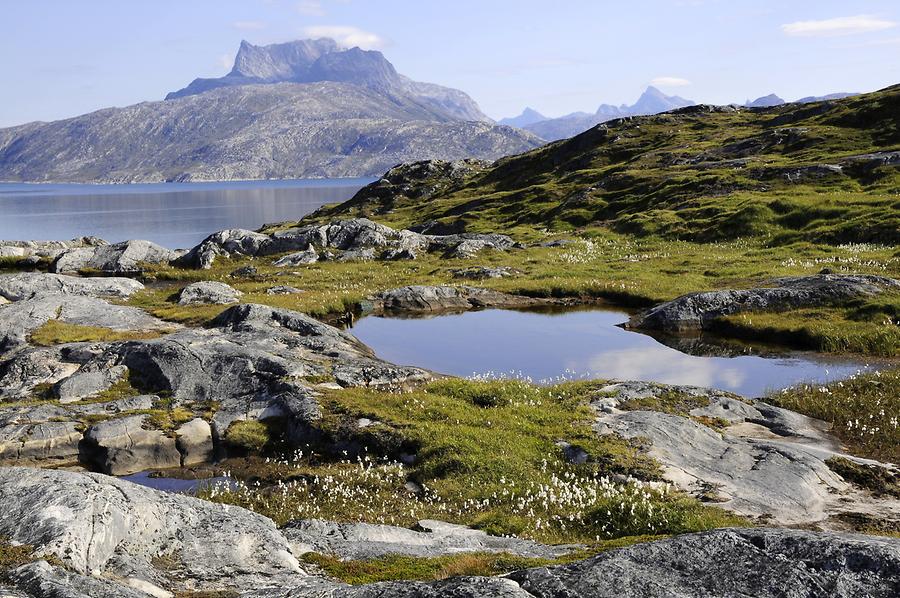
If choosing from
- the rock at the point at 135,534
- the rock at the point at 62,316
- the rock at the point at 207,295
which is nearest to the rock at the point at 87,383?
the rock at the point at 62,316

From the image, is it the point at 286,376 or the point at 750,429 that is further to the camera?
the point at 286,376

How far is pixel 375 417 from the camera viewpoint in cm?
2500

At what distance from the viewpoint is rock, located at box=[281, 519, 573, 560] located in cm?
1294

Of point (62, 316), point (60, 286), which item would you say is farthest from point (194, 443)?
point (60, 286)

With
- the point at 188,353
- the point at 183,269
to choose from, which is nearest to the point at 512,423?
the point at 188,353

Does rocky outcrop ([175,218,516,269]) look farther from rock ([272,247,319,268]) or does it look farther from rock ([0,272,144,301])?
rock ([0,272,144,301])

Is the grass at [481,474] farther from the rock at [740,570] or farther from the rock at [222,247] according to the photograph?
the rock at [222,247]

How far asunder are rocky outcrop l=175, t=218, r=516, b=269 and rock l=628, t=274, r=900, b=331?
35046 mm

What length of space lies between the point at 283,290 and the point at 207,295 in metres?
6.88

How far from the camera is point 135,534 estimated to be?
11.1 metres

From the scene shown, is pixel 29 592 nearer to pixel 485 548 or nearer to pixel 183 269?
pixel 485 548

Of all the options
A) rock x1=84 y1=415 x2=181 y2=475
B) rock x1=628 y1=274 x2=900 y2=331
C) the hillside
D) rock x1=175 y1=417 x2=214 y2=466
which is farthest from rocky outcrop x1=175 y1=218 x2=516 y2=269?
rock x1=84 y1=415 x2=181 y2=475

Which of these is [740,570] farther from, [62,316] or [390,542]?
[62,316]

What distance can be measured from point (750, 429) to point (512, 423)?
8800mm
